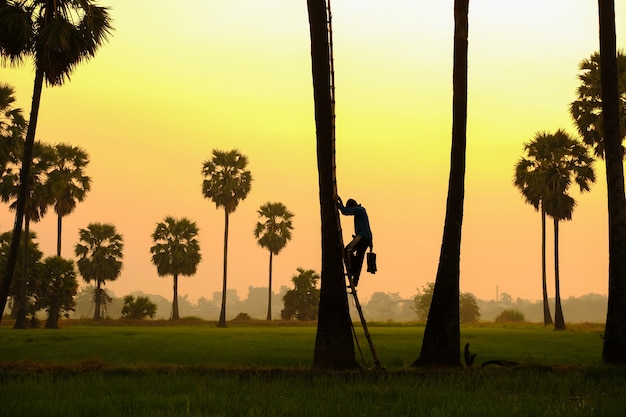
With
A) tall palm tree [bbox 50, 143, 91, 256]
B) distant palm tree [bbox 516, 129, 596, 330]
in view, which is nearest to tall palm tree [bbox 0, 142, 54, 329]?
tall palm tree [bbox 50, 143, 91, 256]

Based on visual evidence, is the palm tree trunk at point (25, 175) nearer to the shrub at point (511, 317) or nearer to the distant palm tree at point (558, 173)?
the distant palm tree at point (558, 173)

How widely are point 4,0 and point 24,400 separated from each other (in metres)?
16.4

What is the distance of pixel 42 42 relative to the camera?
24.4 m

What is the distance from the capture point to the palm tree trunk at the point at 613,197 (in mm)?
19203

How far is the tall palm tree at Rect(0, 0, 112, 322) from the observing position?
2419 centimetres

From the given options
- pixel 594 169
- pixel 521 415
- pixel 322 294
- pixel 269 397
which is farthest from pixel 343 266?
pixel 594 169

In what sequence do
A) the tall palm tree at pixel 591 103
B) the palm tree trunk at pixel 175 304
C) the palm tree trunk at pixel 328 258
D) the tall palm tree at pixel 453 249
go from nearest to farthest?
the palm tree trunk at pixel 328 258
the tall palm tree at pixel 453 249
the tall palm tree at pixel 591 103
the palm tree trunk at pixel 175 304

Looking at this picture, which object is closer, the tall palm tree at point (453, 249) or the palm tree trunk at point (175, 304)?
the tall palm tree at point (453, 249)

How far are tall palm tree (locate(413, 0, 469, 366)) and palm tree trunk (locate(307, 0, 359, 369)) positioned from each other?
2149 millimetres

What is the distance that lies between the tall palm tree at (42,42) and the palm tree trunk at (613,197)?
51.6 ft

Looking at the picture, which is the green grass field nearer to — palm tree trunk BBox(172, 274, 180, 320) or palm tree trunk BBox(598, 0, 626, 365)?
palm tree trunk BBox(598, 0, 626, 365)

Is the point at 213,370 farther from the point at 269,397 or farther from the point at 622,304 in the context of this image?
the point at 622,304

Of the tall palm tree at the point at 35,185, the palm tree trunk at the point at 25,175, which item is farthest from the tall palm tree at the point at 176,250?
the palm tree trunk at the point at 25,175

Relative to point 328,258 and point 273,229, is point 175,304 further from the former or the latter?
point 328,258
